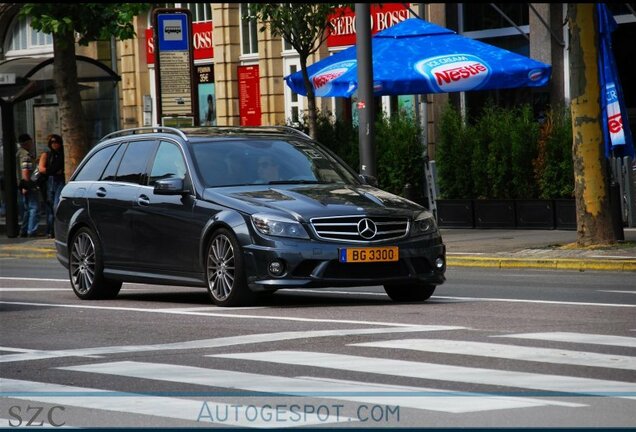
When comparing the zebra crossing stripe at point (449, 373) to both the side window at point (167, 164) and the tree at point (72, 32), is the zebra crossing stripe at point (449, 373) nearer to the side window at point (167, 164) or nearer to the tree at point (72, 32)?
the side window at point (167, 164)

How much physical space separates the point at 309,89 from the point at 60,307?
11009 mm

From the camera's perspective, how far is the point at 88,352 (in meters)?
10.7

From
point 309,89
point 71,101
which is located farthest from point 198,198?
point 71,101

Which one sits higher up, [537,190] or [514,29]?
[514,29]

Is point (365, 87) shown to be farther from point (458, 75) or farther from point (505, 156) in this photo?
point (505, 156)

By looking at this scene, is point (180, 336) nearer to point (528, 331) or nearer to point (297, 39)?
point (528, 331)

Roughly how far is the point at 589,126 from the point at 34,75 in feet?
47.1

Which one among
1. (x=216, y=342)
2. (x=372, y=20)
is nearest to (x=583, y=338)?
(x=216, y=342)

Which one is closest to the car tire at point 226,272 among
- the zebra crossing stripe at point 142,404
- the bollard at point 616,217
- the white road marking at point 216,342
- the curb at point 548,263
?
the white road marking at point 216,342

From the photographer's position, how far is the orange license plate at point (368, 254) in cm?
1340

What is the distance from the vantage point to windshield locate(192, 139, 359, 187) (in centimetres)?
1465

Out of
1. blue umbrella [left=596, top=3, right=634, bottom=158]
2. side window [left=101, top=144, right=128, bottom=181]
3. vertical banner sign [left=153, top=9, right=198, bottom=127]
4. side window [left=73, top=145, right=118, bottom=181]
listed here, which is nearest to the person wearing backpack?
vertical banner sign [left=153, top=9, right=198, bottom=127]

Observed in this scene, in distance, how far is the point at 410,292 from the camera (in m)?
14.2

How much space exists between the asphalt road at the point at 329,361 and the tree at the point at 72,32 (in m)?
12.6
